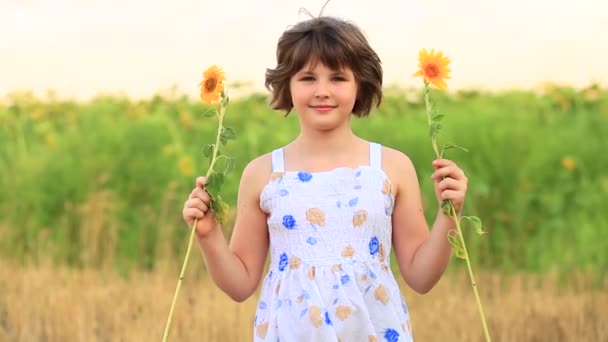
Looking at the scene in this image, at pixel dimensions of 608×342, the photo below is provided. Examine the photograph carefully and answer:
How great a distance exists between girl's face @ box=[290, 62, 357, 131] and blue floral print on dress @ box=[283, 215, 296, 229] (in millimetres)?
209

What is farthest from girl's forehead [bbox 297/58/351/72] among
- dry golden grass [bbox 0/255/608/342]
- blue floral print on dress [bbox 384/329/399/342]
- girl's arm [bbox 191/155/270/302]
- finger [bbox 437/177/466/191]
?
dry golden grass [bbox 0/255/608/342]

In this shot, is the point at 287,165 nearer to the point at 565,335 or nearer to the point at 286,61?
the point at 286,61

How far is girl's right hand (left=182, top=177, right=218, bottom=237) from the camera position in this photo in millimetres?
2369

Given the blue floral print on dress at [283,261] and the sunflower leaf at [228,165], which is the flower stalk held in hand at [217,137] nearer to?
the sunflower leaf at [228,165]

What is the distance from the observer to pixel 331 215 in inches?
95.3

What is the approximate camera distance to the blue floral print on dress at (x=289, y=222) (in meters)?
2.43

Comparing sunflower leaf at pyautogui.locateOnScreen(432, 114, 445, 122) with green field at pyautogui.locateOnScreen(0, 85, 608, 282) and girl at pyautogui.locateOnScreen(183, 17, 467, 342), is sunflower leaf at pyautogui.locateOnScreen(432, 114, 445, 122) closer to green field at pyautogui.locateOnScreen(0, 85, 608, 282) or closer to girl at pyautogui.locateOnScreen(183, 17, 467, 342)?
girl at pyautogui.locateOnScreen(183, 17, 467, 342)

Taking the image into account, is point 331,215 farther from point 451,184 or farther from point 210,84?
point 210,84

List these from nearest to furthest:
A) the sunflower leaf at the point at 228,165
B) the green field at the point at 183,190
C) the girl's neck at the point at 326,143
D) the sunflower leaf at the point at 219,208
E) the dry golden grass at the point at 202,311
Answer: the sunflower leaf at the point at 228,165
the sunflower leaf at the point at 219,208
the girl's neck at the point at 326,143
the dry golden grass at the point at 202,311
the green field at the point at 183,190

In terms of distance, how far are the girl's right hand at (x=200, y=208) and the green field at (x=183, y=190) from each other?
154 inches

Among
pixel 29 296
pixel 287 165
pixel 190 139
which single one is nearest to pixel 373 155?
pixel 287 165

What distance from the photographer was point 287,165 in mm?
2484

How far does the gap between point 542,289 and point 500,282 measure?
1.21 feet

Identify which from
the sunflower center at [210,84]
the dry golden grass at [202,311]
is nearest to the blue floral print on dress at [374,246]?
the sunflower center at [210,84]
